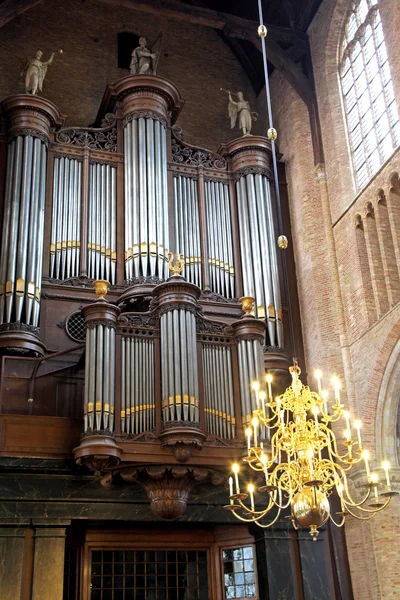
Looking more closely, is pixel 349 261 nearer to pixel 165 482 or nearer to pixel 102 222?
pixel 102 222

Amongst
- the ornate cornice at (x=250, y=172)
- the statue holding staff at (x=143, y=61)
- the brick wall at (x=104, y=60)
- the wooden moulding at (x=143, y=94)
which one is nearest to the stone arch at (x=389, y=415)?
the ornate cornice at (x=250, y=172)

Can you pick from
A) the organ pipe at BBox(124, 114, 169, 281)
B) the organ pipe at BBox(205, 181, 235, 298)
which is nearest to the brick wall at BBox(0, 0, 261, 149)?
the organ pipe at BBox(124, 114, 169, 281)

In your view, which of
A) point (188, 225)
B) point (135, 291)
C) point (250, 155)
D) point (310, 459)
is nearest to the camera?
point (310, 459)

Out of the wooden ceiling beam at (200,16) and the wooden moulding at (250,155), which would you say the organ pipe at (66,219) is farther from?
the wooden ceiling beam at (200,16)

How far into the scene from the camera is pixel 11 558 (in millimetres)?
10609

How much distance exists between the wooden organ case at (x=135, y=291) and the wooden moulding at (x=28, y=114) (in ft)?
0.07

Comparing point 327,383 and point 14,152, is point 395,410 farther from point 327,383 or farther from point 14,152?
point 14,152

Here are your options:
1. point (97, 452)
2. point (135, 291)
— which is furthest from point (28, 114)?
point (97, 452)

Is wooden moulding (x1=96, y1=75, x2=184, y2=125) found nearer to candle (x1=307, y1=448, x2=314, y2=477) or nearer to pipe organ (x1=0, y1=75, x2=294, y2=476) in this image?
pipe organ (x1=0, y1=75, x2=294, y2=476)

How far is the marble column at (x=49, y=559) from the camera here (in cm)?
1055

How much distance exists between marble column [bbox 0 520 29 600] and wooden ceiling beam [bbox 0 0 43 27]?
9601 mm

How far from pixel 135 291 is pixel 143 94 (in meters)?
4.26

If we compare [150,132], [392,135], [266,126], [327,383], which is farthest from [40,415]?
[266,126]

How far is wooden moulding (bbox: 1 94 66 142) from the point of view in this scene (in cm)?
1473
